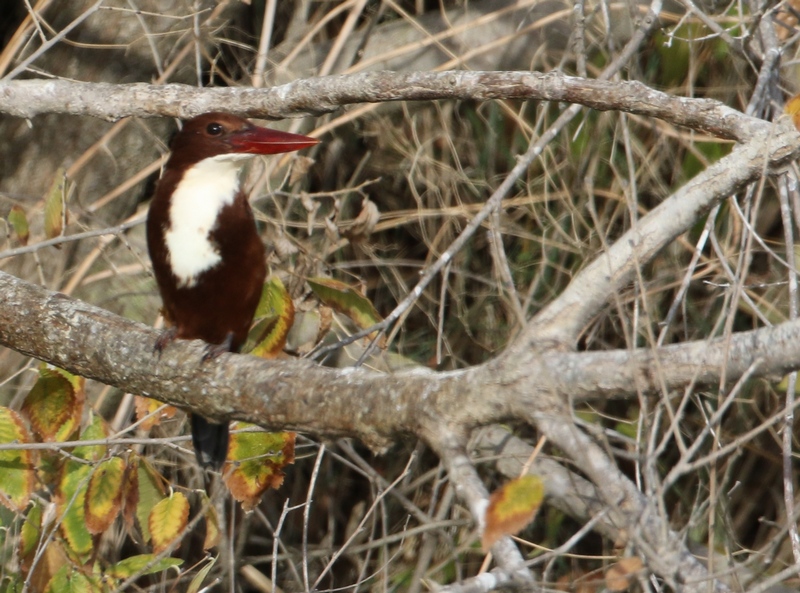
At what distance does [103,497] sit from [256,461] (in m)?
0.33

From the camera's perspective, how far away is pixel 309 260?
9.39ft

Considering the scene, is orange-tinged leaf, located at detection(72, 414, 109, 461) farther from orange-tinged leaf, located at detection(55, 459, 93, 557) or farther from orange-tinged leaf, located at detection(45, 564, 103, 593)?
orange-tinged leaf, located at detection(45, 564, 103, 593)

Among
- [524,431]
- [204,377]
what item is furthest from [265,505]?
[204,377]

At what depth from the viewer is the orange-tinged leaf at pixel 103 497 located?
2.03 metres

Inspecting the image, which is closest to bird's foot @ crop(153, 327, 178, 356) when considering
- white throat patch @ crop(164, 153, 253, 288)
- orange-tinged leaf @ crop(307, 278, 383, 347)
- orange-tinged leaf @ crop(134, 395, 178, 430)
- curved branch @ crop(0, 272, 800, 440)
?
curved branch @ crop(0, 272, 800, 440)

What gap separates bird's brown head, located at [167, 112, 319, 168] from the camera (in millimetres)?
2381

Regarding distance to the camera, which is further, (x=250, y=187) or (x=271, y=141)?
(x=250, y=187)

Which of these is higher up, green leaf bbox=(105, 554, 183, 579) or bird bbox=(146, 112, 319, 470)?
bird bbox=(146, 112, 319, 470)

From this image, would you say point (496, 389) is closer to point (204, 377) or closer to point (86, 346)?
point (204, 377)

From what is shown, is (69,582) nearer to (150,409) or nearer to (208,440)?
(150,409)

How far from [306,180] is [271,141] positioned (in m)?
1.20

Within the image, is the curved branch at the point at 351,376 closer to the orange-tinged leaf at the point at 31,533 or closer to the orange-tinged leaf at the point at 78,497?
the orange-tinged leaf at the point at 78,497

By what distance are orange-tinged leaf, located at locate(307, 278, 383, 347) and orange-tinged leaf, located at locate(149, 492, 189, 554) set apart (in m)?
0.59

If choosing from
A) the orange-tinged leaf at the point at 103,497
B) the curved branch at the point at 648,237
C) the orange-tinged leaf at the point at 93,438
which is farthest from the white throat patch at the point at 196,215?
the curved branch at the point at 648,237
